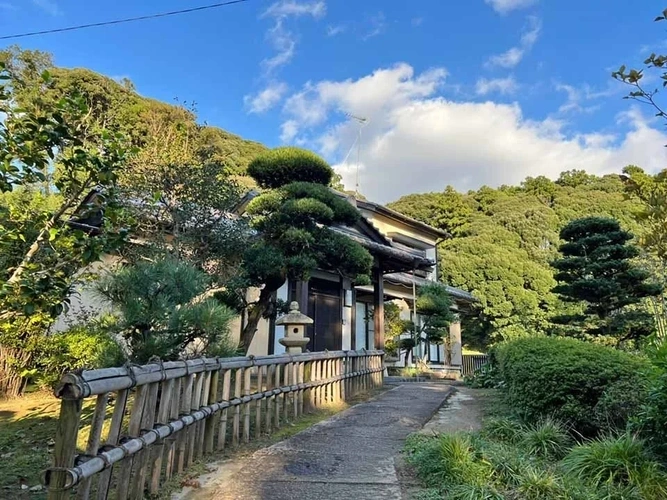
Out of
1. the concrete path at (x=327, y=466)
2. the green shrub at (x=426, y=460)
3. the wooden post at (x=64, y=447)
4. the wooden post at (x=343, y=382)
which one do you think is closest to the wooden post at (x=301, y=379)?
the concrete path at (x=327, y=466)

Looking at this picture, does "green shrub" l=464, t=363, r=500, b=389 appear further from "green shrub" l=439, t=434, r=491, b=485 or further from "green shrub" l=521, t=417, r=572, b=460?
"green shrub" l=439, t=434, r=491, b=485

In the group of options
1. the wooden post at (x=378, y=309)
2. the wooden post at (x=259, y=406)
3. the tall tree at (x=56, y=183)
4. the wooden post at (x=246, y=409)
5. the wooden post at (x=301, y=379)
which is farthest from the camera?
the wooden post at (x=378, y=309)

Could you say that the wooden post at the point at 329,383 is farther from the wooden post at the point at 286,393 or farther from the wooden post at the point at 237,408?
the wooden post at the point at 237,408

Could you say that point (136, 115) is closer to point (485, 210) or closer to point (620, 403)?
point (620, 403)

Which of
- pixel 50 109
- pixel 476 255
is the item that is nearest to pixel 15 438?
pixel 50 109

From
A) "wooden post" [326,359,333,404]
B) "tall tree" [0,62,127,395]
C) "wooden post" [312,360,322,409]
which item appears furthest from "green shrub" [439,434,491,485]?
"wooden post" [326,359,333,404]

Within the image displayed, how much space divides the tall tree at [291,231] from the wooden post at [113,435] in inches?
167

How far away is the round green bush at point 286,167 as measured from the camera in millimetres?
8391

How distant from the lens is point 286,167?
8383 mm

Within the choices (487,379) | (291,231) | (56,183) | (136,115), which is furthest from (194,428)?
(136,115)

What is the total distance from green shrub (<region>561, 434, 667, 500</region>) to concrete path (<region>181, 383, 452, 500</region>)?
1269 mm

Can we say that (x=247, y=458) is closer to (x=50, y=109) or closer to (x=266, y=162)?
(x=50, y=109)

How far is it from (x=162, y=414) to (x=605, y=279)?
36.0 ft

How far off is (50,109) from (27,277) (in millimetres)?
1281
